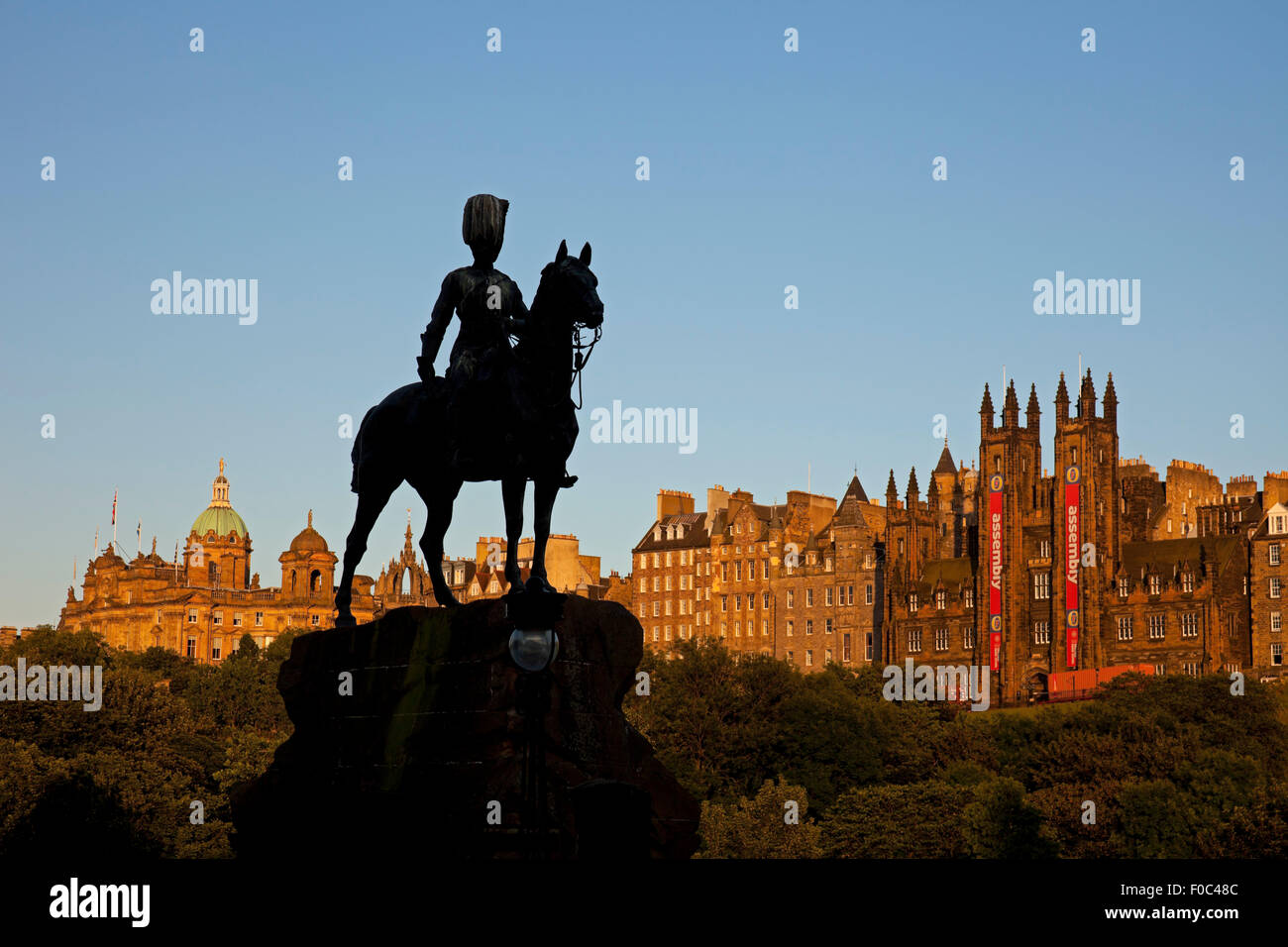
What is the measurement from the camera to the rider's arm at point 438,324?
22250mm

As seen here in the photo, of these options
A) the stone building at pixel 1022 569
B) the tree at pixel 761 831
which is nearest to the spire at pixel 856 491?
the stone building at pixel 1022 569

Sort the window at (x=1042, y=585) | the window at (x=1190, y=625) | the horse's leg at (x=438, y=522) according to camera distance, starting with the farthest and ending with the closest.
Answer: the window at (x=1042, y=585) < the window at (x=1190, y=625) < the horse's leg at (x=438, y=522)

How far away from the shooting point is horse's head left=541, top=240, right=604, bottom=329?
799 inches

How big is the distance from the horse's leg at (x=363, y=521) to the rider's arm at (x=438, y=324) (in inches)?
73.2

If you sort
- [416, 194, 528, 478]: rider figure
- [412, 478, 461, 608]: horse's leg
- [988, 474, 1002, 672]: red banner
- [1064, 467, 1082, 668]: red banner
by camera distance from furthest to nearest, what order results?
1. [988, 474, 1002, 672]: red banner
2. [1064, 467, 1082, 668]: red banner
3. [412, 478, 461, 608]: horse's leg
4. [416, 194, 528, 478]: rider figure

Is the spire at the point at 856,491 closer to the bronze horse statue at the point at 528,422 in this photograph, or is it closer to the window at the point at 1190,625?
the window at the point at 1190,625

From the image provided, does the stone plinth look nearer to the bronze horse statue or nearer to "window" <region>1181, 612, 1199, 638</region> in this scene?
the bronze horse statue

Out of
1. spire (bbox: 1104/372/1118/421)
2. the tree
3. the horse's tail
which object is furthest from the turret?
the horse's tail

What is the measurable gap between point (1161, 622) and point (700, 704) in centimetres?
5051

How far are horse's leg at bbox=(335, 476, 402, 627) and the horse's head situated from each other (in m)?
4.21
